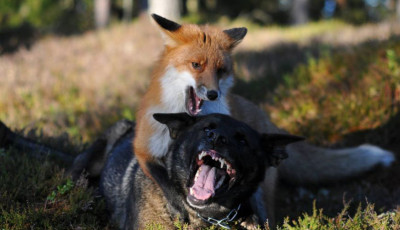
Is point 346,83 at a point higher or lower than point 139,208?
higher

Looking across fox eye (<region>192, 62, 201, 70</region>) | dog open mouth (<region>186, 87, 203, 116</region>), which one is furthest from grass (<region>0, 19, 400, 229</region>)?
fox eye (<region>192, 62, 201, 70</region>)

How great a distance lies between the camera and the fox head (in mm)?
4562

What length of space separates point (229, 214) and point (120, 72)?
8331 millimetres

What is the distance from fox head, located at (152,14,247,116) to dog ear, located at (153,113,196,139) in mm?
312

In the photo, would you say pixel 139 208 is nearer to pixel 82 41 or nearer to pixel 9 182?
pixel 9 182

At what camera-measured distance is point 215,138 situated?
12.4ft

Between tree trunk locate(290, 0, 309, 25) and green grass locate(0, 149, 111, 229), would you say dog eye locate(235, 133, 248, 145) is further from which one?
tree trunk locate(290, 0, 309, 25)

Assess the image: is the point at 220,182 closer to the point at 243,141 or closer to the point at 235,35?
the point at 243,141

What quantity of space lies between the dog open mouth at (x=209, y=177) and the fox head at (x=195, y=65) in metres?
0.73

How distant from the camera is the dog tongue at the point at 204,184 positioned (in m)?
3.89

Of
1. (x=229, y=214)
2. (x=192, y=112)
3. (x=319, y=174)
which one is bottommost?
(x=319, y=174)

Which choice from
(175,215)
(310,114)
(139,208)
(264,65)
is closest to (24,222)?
(139,208)

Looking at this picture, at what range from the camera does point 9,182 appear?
16.1 feet

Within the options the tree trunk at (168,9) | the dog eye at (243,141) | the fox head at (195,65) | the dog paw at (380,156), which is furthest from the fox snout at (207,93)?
the tree trunk at (168,9)
